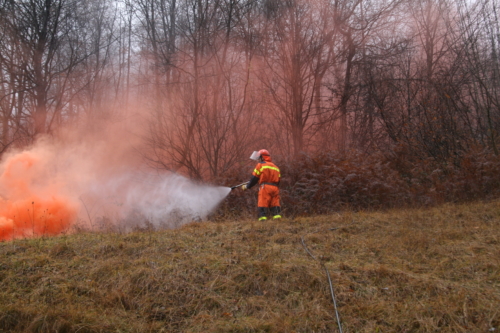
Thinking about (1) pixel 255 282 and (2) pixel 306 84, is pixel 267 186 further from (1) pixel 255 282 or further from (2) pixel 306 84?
(2) pixel 306 84

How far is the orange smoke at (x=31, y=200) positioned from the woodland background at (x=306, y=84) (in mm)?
4210

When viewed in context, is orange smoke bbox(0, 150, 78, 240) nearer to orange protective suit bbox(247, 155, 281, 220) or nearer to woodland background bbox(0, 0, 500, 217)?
woodland background bbox(0, 0, 500, 217)

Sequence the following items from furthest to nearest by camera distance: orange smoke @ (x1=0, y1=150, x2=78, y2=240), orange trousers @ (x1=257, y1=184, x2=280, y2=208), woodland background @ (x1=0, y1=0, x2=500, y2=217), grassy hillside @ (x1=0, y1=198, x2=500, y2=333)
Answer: woodland background @ (x1=0, y1=0, x2=500, y2=217), orange smoke @ (x1=0, y1=150, x2=78, y2=240), orange trousers @ (x1=257, y1=184, x2=280, y2=208), grassy hillside @ (x1=0, y1=198, x2=500, y2=333)

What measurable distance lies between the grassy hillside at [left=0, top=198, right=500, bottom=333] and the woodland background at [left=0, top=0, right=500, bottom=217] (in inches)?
247

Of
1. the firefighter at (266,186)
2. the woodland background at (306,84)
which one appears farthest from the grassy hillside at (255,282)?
the woodland background at (306,84)

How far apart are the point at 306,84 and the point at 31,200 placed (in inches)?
449

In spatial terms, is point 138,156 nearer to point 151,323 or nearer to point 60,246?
point 60,246

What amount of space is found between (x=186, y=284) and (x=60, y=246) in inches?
97.3

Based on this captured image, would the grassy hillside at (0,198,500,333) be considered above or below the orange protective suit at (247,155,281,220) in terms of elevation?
below

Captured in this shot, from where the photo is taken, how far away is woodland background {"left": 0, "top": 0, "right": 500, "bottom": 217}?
13383mm

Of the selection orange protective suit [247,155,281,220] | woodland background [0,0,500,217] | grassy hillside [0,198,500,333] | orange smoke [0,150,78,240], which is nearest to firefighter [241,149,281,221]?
orange protective suit [247,155,281,220]

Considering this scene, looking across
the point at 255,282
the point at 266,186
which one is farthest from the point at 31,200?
the point at 255,282

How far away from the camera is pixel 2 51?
1653 cm

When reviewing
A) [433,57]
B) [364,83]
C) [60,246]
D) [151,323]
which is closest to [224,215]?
[60,246]
